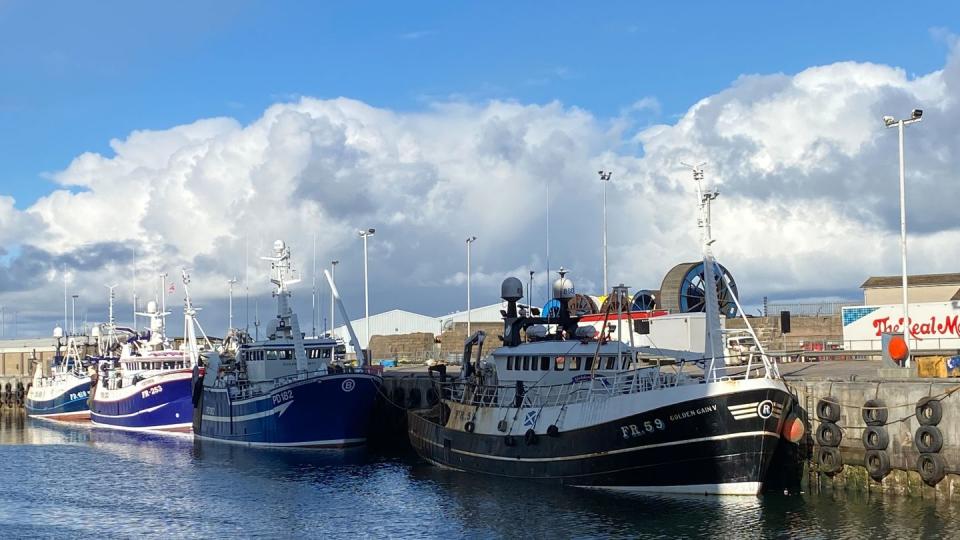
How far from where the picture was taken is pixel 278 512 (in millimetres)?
35812

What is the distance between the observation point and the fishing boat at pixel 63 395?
91.1 m

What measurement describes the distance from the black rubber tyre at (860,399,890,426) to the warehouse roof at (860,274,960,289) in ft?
111

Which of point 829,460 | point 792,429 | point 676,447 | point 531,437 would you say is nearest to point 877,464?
point 829,460

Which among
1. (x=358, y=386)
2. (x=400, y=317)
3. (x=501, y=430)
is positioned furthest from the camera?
(x=400, y=317)

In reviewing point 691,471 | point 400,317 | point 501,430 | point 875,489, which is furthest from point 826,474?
point 400,317

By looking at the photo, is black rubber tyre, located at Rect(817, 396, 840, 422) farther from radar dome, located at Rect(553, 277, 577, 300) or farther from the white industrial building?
the white industrial building

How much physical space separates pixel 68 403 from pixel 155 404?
77.8ft

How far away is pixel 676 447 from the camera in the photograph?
1273 inches

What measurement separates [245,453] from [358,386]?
7.31m

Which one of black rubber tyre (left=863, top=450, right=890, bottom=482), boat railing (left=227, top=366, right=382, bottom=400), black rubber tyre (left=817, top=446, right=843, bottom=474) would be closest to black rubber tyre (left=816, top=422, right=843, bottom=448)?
black rubber tyre (left=817, top=446, right=843, bottom=474)

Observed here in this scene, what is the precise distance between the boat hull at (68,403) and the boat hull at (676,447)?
65.2 meters

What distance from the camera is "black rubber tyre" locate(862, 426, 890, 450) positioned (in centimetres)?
3089

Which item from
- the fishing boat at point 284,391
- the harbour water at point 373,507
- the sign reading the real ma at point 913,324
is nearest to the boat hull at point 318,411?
the fishing boat at point 284,391

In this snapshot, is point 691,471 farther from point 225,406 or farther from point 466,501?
point 225,406
